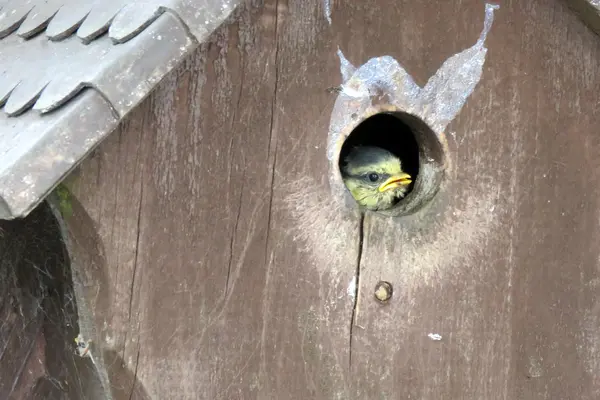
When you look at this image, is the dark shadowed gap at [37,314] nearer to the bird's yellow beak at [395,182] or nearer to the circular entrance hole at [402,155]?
the circular entrance hole at [402,155]

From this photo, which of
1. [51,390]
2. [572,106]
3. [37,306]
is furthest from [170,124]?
[572,106]

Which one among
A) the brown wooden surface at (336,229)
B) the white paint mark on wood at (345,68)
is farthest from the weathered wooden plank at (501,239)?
the white paint mark on wood at (345,68)

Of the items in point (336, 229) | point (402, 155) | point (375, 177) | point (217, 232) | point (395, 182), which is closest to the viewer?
point (217, 232)

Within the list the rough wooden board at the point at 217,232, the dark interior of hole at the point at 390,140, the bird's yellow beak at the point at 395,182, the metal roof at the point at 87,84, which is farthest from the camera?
the dark interior of hole at the point at 390,140

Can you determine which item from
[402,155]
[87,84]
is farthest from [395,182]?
[87,84]

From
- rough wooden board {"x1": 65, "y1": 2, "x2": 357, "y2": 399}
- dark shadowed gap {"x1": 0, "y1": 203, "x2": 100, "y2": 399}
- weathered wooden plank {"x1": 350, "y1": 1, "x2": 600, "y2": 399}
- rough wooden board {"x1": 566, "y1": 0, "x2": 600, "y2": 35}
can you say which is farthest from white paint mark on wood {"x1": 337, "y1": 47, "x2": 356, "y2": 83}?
dark shadowed gap {"x1": 0, "y1": 203, "x2": 100, "y2": 399}

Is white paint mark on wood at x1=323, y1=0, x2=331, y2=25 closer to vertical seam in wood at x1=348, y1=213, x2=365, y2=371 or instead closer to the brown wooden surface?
the brown wooden surface

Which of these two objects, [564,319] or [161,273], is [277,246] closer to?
[161,273]

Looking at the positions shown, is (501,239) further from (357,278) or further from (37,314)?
(37,314)
